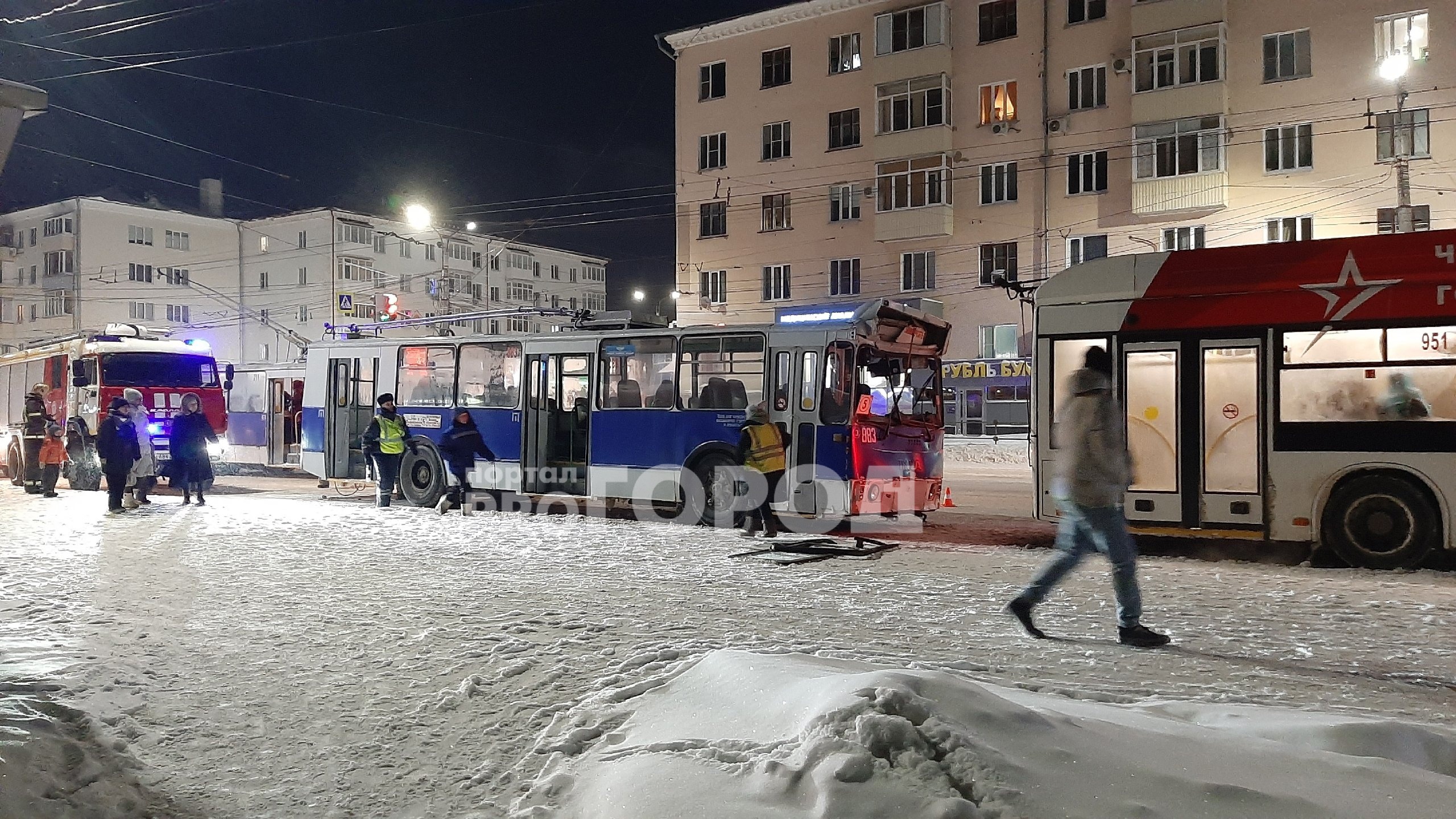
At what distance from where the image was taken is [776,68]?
127ft

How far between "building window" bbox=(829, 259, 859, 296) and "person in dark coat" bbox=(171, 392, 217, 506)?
25372 mm

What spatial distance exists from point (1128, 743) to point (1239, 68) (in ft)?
108

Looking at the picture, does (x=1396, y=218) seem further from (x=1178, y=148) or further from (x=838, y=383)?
(x=838, y=383)

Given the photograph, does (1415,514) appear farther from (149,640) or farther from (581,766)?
(149,640)

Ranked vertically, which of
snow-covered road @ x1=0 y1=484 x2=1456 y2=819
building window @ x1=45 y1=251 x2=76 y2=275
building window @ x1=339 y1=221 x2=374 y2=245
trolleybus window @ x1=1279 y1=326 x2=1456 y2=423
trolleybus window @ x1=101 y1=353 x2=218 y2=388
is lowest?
snow-covered road @ x1=0 y1=484 x2=1456 y2=819

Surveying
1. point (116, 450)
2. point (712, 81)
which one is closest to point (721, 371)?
point (116, 450)

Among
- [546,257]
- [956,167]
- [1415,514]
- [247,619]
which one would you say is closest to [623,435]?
[247,619]

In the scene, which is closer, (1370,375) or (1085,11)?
(1370,375)

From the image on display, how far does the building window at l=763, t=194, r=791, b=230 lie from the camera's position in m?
38.5

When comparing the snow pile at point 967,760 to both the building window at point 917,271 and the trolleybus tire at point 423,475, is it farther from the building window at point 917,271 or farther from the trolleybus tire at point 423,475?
the building window at point 917,271

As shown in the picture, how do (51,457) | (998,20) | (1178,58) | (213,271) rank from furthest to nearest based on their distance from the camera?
(213,271)
(998,20)
(1178,58)
(51,457)

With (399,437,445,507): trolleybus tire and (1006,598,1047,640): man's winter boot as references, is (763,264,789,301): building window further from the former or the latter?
(1006,598,1047,640): man's winter boot

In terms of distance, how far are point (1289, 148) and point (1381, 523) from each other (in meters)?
24.6

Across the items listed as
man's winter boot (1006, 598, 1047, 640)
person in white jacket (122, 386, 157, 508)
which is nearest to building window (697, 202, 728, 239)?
person in white jacket (122, 386, 157, 508)
